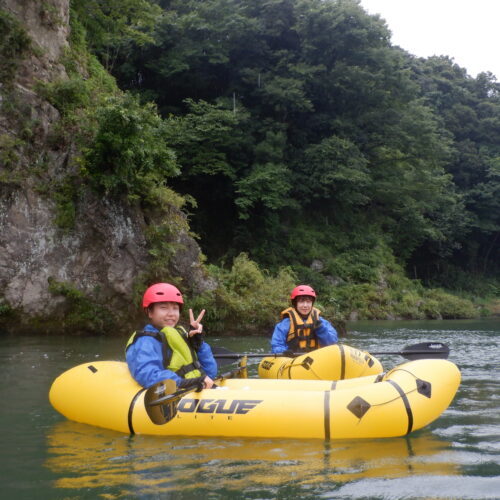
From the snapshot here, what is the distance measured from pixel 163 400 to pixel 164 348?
0.64 m

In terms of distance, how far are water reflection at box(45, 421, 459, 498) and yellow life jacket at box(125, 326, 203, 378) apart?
0.60m

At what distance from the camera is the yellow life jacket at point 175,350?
4.55 metres

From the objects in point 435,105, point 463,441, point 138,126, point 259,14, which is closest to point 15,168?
point 138,126

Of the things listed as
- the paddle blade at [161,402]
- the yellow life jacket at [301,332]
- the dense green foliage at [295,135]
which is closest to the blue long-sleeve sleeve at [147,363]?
the paddle blade at [161,402]

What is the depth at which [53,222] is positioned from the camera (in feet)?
40.2

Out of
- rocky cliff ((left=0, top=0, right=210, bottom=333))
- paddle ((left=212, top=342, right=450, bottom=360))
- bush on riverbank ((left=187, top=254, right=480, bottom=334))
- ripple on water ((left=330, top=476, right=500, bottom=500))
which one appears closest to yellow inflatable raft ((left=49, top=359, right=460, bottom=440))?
ripple on water ((left=330, top=476, right=500, bottom=500))

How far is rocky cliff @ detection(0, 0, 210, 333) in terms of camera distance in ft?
38.4

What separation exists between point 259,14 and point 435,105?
15337mm

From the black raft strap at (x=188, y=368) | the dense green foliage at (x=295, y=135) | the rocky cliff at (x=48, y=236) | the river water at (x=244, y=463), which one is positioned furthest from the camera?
the dense green foliage at (x=295, y=135)

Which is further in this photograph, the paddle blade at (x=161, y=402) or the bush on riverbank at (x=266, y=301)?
the bush on riverbank at (x=266, y=301)

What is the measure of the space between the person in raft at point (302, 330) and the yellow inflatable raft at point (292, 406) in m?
1.92

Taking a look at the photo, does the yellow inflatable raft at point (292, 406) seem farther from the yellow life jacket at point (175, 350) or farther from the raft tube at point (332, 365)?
the raft tube at point (332, 365)

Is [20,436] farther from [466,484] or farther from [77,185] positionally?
[77,185]

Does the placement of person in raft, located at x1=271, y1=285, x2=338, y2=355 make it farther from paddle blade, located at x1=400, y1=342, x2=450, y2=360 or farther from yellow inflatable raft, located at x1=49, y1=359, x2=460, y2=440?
yellow inflatable raft, located at x1=49, y1=359, x2=460, y2=440
